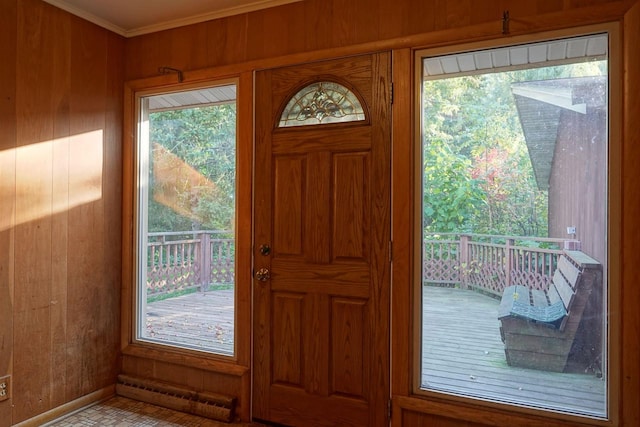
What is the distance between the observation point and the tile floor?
96.3 inches

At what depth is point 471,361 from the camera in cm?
211

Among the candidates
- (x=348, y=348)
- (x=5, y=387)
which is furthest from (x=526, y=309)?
(x=5, y=387)

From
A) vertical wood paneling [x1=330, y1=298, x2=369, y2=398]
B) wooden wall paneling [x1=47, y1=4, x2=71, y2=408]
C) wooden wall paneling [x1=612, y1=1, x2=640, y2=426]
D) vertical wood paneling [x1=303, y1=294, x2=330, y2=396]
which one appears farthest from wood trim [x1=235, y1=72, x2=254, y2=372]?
wooden wall paneling [x1=612, y1=1, x2=640, y2=426]

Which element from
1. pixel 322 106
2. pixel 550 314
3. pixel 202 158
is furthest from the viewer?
pixel 202 158

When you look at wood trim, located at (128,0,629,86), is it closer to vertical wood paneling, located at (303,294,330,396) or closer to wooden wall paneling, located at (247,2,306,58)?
wooden wall paneling, located at (247,2,306,58)

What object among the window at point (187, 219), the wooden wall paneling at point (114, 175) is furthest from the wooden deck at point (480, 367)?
the wooden wall paneling at point (114, 175)

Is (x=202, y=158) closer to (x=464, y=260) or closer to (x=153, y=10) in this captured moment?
(x=153, y=10)

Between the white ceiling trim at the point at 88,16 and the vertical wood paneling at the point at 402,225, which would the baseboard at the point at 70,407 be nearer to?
the vertical wood paneling at the point at 402,225

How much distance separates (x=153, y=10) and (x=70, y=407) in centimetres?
278

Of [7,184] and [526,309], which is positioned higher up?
[7,184]

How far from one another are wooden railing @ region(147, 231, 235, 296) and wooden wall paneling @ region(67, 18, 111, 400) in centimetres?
35

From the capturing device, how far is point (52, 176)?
2.52 meters

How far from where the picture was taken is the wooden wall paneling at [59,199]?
2.51 metres

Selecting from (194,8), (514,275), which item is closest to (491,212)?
(514,275)
